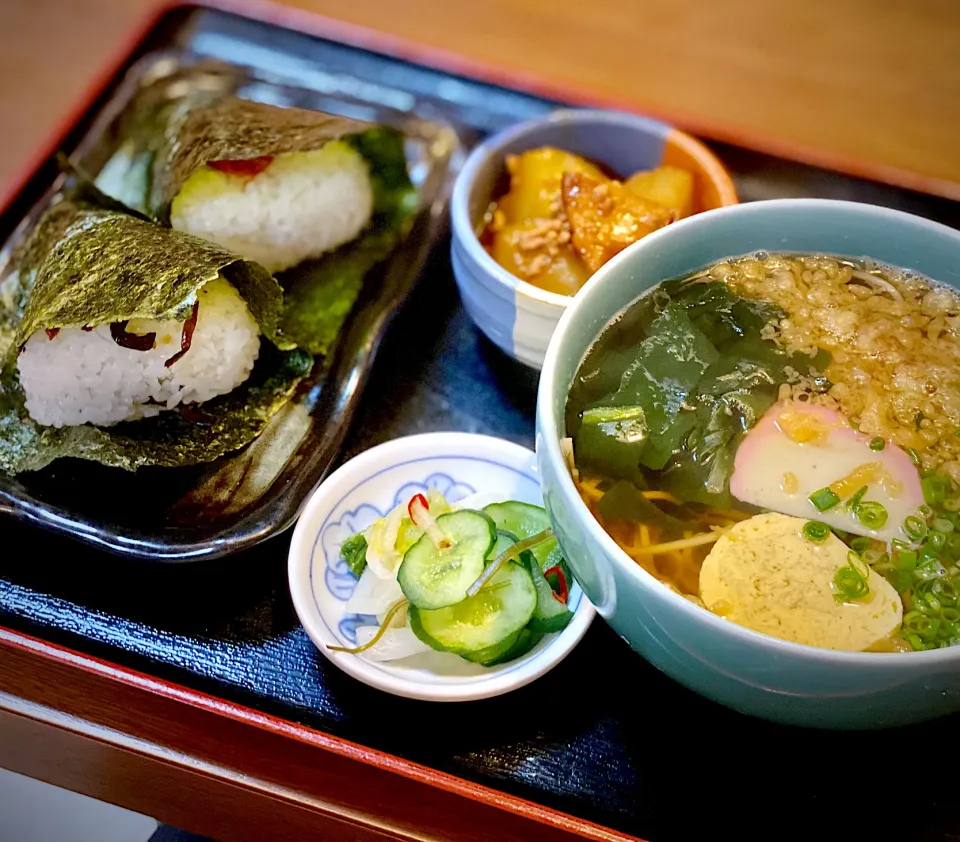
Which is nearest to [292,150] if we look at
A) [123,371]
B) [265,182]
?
[265,182]

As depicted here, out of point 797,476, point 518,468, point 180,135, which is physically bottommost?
point 518,468

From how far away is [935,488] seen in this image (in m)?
0.92

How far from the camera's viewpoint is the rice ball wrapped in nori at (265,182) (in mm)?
1491

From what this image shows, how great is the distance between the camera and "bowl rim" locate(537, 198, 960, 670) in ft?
2.42

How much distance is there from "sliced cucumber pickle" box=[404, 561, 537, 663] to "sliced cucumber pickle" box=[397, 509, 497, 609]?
2 centimetres

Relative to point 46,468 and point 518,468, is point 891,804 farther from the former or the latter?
point 46,468

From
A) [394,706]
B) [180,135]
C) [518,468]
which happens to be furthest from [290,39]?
[394,706]

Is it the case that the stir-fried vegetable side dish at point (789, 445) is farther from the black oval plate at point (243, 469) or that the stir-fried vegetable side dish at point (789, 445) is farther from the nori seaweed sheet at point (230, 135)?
the nori seaweed sheet at point (230, 135)

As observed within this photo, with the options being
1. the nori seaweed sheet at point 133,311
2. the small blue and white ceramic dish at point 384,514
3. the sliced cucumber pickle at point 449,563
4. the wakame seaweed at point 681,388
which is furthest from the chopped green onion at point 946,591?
the nori seaweed sheet at point 133,311

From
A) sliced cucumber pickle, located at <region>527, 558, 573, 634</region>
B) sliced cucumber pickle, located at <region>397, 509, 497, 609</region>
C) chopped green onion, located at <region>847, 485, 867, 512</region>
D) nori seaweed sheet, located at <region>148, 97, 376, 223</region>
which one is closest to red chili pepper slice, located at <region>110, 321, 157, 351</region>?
nori seaweed sheet, located at <region>148, 97, 376, 223</region>

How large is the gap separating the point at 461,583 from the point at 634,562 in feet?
0.94

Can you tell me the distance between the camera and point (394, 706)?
3.51 ft

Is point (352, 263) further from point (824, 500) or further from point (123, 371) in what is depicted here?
point (824, 500)

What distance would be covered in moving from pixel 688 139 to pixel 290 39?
3.02 ft
